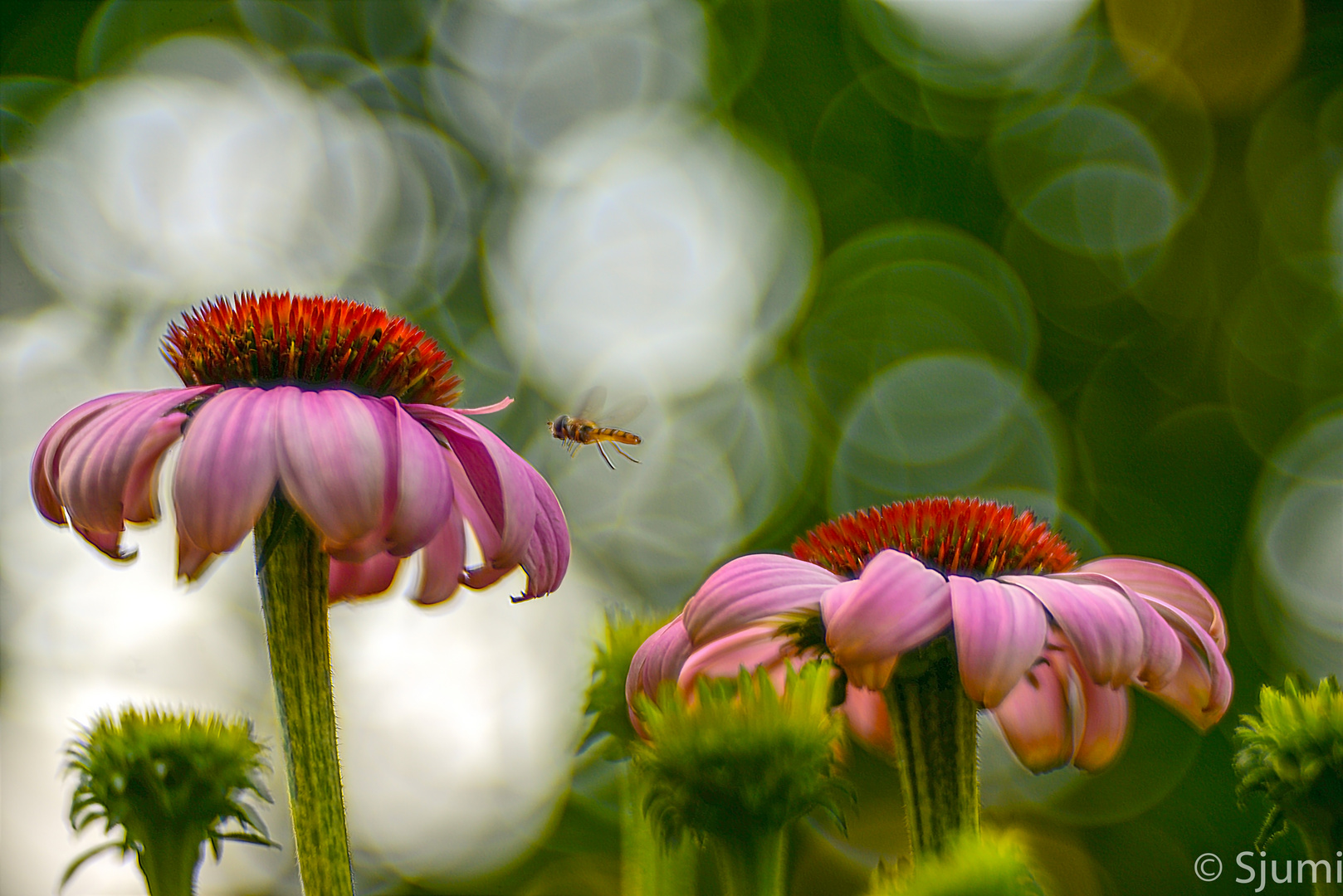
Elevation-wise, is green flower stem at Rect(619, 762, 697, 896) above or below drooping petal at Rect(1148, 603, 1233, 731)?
below

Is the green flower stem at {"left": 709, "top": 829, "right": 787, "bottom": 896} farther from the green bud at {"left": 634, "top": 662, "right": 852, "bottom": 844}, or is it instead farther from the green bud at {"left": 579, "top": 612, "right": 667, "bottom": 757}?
the green bud at {"left": 579, "top": 612, "right": 667, "bottom": 757}

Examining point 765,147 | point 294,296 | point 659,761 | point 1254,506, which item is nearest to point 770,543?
point 1254,506

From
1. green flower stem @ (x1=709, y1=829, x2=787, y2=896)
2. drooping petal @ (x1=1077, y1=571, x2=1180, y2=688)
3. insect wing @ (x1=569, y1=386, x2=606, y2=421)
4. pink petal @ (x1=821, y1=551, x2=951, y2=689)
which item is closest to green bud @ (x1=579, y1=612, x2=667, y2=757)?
pink petal @ (x1=821, y1=551, x2=951, y2=689)

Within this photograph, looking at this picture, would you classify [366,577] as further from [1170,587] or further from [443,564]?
[1170,587]

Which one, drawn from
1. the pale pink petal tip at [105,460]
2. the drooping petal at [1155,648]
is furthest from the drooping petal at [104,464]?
the drooping petal at [1155,648]

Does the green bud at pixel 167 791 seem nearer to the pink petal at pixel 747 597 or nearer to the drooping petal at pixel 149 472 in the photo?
the drooping petal at pixel 149 472

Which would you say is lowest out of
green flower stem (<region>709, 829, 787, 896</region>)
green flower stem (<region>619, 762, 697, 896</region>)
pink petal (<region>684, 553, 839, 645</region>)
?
green flower stem (<region>709, 829, 787, 896</region>)
